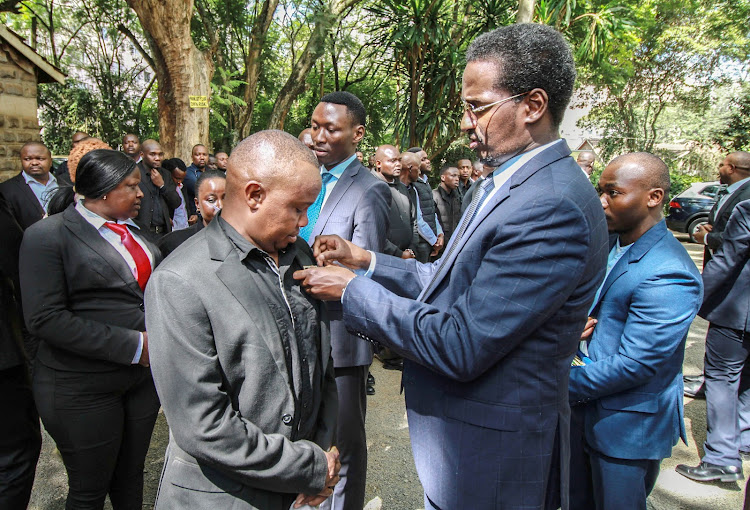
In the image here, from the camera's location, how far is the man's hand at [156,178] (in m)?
6.59

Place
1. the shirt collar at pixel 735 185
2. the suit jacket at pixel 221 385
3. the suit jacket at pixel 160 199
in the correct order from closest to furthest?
the suit jacket at pixel 221 385
the shirt collar at pixel 735 185
the suit jacket at pixel 160 199

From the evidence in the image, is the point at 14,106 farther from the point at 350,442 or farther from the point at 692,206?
the point at 692,206

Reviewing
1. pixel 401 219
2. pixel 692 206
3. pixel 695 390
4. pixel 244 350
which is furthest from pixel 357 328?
pixel 692 206

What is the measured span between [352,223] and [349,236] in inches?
3.0

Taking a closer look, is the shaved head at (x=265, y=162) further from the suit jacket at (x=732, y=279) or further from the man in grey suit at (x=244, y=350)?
the suit jacket at (x=732, y=279)

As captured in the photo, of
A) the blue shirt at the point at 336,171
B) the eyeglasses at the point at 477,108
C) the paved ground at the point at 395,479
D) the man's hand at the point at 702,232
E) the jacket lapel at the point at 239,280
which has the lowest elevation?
the paved ground at the point at 395,479

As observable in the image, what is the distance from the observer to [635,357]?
212 centimetres

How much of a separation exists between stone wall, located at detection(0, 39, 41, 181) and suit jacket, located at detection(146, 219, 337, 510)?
7.30 metres

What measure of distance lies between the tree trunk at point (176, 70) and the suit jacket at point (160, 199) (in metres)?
2.36

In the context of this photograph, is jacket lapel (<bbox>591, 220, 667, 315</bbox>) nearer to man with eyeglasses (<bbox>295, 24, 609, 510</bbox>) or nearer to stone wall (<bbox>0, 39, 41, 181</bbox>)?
man with eyeglasses (<bbox>295, 24, 609, 510</bbox>)

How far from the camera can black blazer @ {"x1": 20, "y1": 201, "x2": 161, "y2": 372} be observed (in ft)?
7.24

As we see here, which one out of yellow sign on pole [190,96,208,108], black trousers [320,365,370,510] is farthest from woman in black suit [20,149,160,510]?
yellow sign on pole [190,96,208,108]

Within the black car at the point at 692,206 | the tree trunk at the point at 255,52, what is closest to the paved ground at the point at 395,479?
the tree trunk at the point at 255,52

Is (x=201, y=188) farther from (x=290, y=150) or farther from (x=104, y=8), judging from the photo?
(x=104, y=8)
